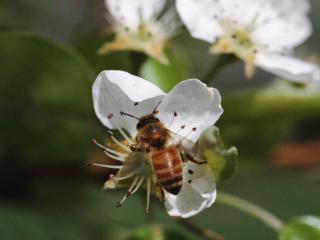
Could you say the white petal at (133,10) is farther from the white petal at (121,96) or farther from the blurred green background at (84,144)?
the white petal at (121,96)

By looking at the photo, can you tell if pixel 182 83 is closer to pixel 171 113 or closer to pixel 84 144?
pixel 171 113

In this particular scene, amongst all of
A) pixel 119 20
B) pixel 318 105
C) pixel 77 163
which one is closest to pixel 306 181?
pixel 318 105

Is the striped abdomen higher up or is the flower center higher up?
the flower center

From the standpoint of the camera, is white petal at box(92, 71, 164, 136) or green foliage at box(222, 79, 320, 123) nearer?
white petal at box(92, 71, 164, 136)

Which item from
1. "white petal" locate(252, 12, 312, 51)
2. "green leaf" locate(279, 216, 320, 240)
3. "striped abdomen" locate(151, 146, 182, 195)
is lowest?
"striped abdomen" locate(151, 146, 182, 195)

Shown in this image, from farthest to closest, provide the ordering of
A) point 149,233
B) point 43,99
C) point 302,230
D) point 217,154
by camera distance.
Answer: point 43,99
point 149,233
point 302,230
point 217,154

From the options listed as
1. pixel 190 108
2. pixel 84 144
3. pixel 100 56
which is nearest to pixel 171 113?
pixel 190 108

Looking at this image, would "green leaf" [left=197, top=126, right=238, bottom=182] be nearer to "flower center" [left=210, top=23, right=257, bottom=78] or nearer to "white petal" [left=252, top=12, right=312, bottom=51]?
"flower center" [left=210, top=23, right=257, bottom=78]

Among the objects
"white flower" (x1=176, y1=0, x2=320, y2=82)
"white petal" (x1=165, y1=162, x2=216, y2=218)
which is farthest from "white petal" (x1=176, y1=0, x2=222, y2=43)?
"white petal" (x1=165, y1=162, x2=216, y2=218)
